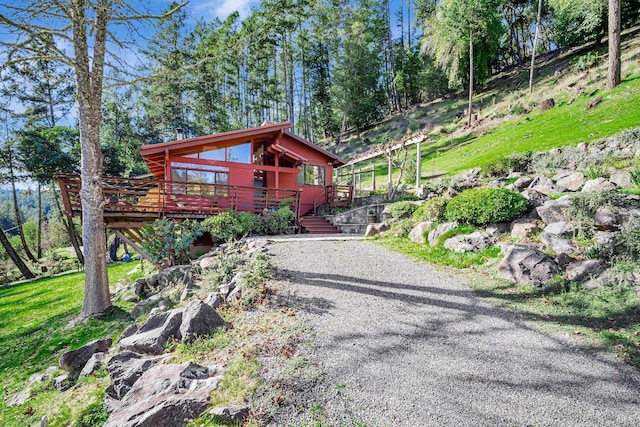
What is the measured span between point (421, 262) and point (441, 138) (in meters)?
20.6

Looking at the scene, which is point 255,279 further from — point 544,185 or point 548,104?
point 548,104

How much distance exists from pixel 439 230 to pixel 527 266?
2.53 m

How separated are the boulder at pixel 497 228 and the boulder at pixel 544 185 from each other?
1.66m

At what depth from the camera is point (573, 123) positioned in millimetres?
12812

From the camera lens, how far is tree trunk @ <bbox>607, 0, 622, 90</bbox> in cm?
1322

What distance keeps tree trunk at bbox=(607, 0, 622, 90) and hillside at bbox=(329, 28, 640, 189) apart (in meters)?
0.47

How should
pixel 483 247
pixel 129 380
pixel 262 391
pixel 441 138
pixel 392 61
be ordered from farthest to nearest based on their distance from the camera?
pixel 392 61 → pixel 441 138 → pixel 483 247 → pixel 129 380 → pixel 262 391

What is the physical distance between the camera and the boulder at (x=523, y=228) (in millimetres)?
5867

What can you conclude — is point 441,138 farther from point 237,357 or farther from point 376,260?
point 237,357

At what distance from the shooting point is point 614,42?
43.5 ft

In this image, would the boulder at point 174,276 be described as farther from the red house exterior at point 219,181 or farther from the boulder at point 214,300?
the red house exterior at point 219,181

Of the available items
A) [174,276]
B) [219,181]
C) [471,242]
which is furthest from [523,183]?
[219,181]

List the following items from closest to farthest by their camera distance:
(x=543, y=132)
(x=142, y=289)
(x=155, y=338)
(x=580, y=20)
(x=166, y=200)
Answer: (x=155, y=338) → (x=142, y=289) → (x=166, y=200) → (x=543, y=132) → (x=580, y=20)

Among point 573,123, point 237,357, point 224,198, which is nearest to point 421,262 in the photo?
point 237,357
